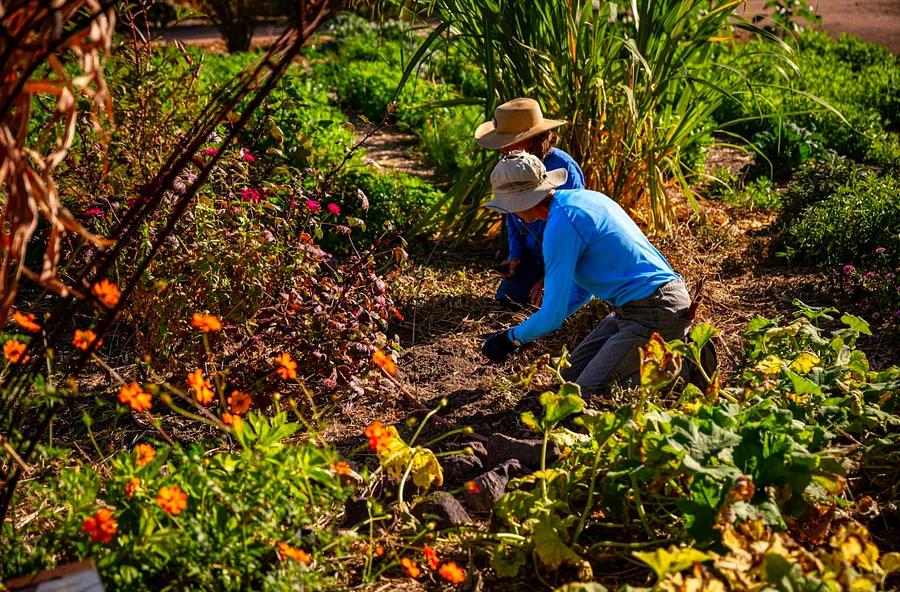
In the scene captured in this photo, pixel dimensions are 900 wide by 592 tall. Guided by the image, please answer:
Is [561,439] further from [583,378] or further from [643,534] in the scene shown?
[583,378]

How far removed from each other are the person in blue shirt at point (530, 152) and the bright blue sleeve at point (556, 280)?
640 millimetres

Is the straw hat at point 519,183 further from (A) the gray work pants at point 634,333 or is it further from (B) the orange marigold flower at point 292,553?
(B) the orange marigold flower at point 292,553

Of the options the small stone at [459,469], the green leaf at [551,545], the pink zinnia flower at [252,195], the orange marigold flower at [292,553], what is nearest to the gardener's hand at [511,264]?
the pink zinnia flower at [252,195]

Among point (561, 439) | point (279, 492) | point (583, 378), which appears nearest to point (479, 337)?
Answer: point (583, 378)

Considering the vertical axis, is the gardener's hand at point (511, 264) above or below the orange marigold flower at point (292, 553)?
below

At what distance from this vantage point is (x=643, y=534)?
2.67 metres

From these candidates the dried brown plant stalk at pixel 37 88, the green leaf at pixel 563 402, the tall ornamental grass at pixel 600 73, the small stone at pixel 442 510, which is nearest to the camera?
the dried brown plant stalk at pixel 37 88

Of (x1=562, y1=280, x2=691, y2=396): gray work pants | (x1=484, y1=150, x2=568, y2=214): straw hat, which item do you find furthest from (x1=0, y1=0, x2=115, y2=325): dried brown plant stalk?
(x1=562, y1=280, x2=691, y2=396): gray work pants

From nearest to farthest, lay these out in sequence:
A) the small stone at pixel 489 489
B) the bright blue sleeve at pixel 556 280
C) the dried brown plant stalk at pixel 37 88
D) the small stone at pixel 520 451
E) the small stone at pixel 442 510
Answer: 1. the dried brown plant stalk at pixel 37 88
2. the small stone at pixel 442 510
3. the small stone at pixel 489 489
4. the small stone at pixel 520 451
5. the bright blue sleeve at pixel 556 280

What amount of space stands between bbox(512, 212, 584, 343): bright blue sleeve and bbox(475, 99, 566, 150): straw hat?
2.91ft

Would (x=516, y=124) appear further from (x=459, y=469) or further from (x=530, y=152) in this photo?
(x=459, y=469)

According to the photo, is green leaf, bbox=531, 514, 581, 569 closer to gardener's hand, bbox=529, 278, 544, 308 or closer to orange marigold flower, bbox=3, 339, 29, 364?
orange marigold flower, bbox=3, 339, 29, 364

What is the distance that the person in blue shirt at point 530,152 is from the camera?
13.7ft

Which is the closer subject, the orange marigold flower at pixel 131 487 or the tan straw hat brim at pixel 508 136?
the orange marigold flower at pixel 131 487
